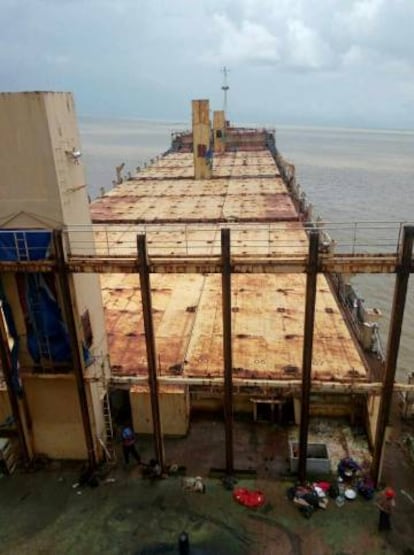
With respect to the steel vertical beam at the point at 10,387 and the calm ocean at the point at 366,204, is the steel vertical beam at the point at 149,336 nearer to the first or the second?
the steel vertical beam at the point at 10,387

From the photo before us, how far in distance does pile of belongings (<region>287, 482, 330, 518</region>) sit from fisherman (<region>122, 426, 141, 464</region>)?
4432 mm

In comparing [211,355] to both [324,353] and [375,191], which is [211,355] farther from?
[375,191]

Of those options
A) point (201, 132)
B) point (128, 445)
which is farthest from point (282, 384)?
point (201, 132)

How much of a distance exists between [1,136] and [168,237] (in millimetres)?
12917

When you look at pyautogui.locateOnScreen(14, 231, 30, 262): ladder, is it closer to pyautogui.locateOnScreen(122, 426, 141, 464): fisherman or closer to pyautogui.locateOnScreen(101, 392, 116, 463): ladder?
pyautogui.locateOnScreen(101, 392, 116, 463): ladder

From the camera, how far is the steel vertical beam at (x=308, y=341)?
11.4 meters

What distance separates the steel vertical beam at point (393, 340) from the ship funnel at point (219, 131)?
55227 millimetres

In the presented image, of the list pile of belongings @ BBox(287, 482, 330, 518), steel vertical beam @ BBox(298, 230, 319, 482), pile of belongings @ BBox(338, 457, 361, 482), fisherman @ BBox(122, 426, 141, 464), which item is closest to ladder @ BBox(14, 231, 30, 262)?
fisherman @ BBox(122, 426, 141, 464)

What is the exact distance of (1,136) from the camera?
1154 cm

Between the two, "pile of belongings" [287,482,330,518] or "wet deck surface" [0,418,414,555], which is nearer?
"wet deck surface" [0,418,414,555]

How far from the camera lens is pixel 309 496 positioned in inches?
487

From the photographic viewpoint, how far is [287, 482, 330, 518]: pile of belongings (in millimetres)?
12203

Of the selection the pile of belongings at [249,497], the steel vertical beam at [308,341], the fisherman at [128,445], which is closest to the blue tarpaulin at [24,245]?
the fisherman at [128,445]

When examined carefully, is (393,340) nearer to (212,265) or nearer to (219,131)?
(212,265)
